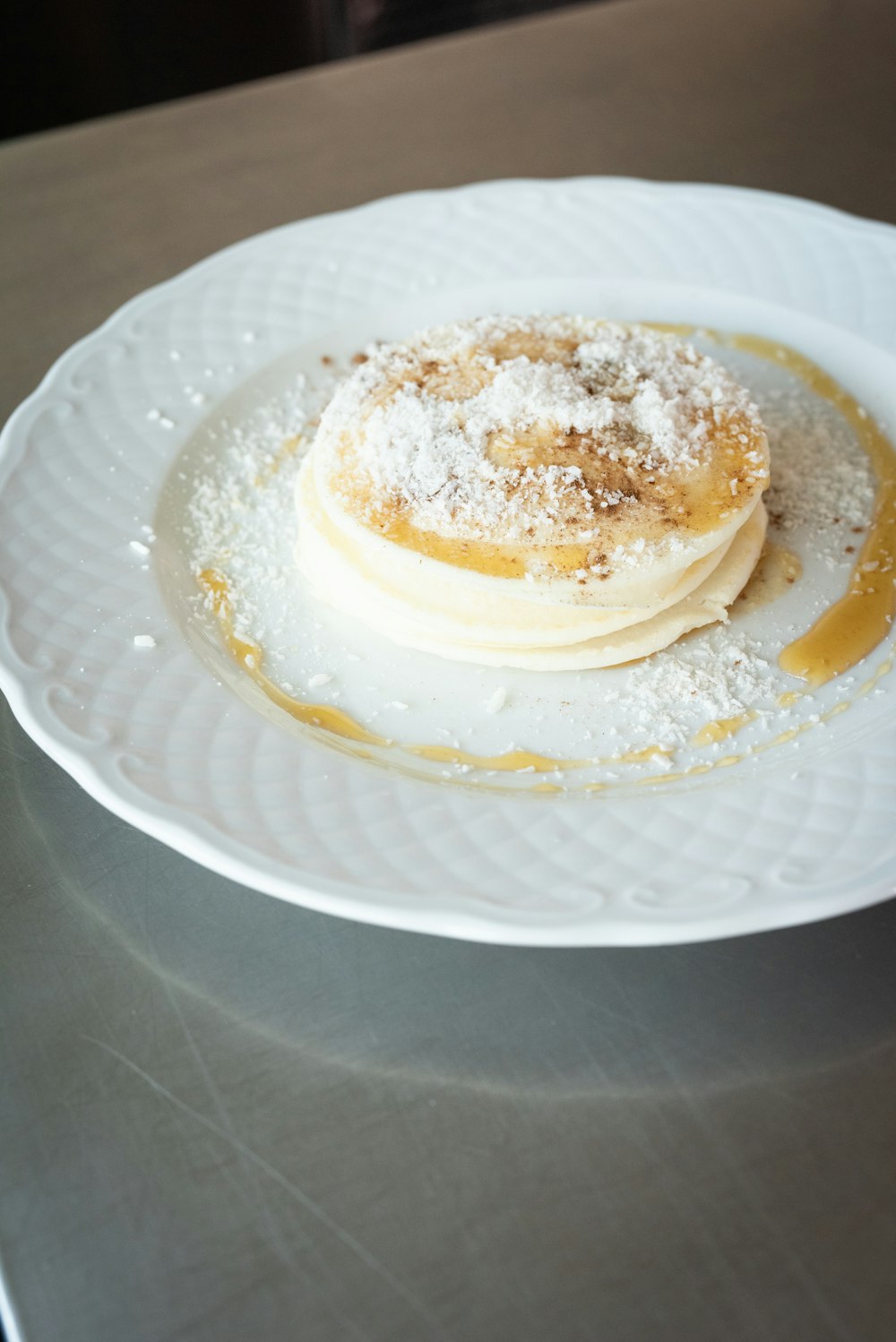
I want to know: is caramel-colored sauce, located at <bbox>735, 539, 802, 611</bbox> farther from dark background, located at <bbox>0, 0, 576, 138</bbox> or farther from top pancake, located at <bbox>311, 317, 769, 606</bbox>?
dark background, located at <bbox>0, 0, 576, 138</bbox>

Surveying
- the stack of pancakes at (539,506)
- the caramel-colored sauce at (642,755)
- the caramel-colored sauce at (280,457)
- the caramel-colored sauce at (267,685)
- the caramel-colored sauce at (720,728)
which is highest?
the stack of pancakes at (539,506)

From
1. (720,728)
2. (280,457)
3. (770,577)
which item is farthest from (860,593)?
(280,457)

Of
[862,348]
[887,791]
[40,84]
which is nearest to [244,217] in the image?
[862,348]

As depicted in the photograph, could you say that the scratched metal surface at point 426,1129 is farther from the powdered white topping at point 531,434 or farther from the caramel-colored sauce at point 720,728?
the powdered white topping at point 531,434

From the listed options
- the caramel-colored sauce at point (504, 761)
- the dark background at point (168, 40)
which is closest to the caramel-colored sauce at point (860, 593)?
the caramel-colored sauce at point (504, 761)

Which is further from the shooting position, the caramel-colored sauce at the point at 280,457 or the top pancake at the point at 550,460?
the caramel-colored sauce at the point at 280,457

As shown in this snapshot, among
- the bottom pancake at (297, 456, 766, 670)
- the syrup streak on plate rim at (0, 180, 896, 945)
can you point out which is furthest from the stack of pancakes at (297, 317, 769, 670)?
the syrup streak on plate rim at (0, 180, 896, 945)

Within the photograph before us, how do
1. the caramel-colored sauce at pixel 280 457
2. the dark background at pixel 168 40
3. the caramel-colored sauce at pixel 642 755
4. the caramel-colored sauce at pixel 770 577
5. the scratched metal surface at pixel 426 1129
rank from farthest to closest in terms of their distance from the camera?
1. the dark background at pixel 168 40
2. the caramel-colored sauce at pixel 280 457
3. the caramel-colored sauce at pixel 770 577
4. the caramel-colored sauce at pixel 642 755
5. the scratched metal surface at pixel 426 1129
